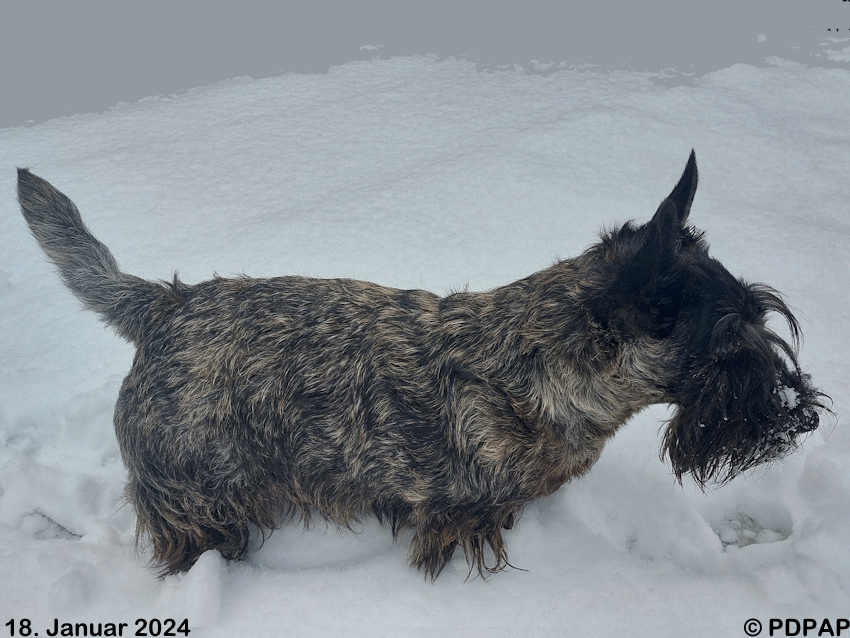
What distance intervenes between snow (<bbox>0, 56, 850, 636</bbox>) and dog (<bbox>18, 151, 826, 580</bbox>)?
236 millimetres

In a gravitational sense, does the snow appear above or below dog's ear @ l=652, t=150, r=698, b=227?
below

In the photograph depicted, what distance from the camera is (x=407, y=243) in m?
4.49

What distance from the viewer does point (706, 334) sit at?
2215 mm

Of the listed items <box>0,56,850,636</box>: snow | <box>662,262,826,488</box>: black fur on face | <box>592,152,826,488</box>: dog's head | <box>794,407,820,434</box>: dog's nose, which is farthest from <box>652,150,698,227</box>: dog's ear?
<box>0,56,850,636</box>: snow

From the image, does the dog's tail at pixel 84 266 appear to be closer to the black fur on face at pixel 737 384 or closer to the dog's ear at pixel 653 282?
the dog's ear at pixel 653 282

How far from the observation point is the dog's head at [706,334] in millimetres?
2162

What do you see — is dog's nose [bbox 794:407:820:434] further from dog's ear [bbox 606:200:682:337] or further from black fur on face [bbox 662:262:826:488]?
dog's ear [bbox 606:200:682:337]

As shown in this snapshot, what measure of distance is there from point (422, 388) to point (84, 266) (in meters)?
1.55

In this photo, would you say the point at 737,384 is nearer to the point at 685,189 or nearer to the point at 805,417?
the point at 805,417

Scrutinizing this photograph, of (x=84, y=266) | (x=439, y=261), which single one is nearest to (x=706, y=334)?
(x=439, y=261)

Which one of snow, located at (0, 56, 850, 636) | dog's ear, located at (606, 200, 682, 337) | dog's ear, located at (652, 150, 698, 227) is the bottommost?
snow, located at (0, 56, 850, 636)

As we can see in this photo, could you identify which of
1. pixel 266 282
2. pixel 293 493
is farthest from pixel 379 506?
pixel 266 282

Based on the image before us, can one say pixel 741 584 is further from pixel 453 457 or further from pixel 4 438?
pixel 4 438

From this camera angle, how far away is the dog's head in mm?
2162
